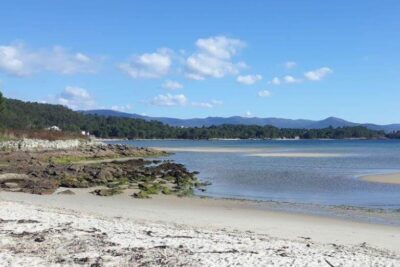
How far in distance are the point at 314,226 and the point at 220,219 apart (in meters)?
2.85

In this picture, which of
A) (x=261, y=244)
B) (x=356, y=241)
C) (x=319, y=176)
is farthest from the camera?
(x=319, y=176)

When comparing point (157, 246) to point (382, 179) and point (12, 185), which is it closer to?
point (12, 185)

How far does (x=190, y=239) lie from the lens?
36.0ft

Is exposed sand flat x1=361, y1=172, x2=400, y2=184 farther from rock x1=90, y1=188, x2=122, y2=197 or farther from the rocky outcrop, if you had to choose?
the rocky outcrop

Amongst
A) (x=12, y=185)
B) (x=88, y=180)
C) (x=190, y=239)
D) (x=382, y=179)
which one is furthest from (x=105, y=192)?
(x=382, y=179)

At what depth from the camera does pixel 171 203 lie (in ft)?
67.7

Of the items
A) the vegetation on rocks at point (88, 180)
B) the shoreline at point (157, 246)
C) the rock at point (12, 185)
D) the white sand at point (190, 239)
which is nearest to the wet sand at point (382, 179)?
the vegetation on rocks at point (88, 180)

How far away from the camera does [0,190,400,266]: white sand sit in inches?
366

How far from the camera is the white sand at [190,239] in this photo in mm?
9289

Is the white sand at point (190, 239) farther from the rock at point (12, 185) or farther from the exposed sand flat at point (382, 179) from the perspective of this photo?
the exposed sand flat at point (382, 179)

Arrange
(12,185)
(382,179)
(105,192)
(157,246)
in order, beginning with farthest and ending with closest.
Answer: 1. (382,179)
2. (105,192)
3. (12,185)
4. (157,246)

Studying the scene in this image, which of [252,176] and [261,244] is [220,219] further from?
[252,176]

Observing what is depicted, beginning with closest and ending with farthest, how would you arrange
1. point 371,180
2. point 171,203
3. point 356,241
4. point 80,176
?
point 356,241
point 171,203
point 80,176
point 371,180

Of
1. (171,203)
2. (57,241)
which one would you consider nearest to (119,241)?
(57,241)
